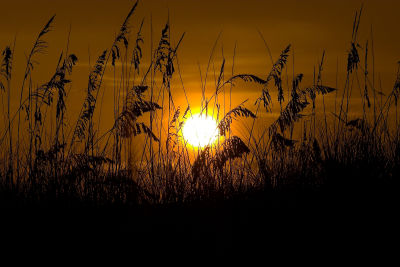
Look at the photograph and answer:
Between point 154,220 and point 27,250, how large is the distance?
0.73 m

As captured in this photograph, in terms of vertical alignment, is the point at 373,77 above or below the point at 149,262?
above

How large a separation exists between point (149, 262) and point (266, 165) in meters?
1.38

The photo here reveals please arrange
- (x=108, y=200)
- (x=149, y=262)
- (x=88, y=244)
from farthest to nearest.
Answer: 1. (x=108, y=200)
2. (x=88, y=244)
3. (x=149, y=262)

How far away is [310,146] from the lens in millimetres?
4035

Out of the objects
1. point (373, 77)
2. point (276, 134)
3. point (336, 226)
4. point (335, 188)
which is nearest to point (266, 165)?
point (276, 134)

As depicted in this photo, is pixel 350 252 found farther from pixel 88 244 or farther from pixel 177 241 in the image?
pixel 88 244

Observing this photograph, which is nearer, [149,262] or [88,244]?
[149,262]

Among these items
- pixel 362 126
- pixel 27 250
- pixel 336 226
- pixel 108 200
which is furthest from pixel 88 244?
pixel 362 126

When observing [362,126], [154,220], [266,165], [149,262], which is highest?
[362,126]

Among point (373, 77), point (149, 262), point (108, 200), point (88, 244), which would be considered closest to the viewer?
point (149, 262)

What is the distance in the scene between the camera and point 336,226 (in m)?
3.15

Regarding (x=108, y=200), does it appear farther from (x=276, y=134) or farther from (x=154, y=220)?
(x=276, y=134)

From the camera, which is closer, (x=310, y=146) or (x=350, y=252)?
(x=350, y=252)

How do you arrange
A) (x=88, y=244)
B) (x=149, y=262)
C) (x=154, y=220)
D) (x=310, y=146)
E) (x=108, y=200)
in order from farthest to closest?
1. (x=310, y=146)
2. (x=108, y=200)
3. (x=154, y=220)
4. (x=88, y=244)
5. (x=149, y=262)
